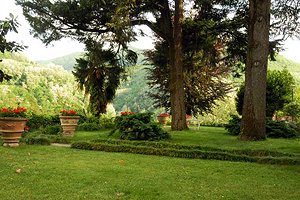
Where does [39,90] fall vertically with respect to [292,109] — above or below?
above

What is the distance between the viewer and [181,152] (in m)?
8.43

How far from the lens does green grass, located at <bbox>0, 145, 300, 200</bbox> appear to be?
436 centimetres

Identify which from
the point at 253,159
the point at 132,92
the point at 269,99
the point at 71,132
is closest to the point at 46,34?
the point at 71,132

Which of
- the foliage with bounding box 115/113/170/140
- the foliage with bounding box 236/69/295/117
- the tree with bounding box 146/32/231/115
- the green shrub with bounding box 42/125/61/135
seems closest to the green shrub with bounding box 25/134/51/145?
the foliage with bounding box 115/113/170/140

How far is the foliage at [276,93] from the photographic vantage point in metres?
22.0

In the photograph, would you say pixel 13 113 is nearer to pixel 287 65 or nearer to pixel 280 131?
pixel 280 131

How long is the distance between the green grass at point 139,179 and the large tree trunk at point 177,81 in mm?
7004

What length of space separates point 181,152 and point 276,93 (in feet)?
52.5

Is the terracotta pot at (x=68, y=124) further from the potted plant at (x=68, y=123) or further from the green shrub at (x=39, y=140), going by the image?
the green shrub at (x=39, y=140)

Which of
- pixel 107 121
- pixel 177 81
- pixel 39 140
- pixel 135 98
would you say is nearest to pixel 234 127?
pixel 177 81

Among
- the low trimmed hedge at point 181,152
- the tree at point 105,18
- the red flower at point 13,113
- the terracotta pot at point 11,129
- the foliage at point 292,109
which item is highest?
the tree at point 105,18

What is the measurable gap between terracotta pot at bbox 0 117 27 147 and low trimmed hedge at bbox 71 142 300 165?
5.40 feet

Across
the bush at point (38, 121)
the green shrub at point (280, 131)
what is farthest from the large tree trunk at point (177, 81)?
the bush at point (38, 121)

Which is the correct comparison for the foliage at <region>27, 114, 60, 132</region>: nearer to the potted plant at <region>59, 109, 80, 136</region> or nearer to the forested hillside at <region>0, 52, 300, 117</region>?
the potted plant at <region>59, 109, 80, 136</region>
